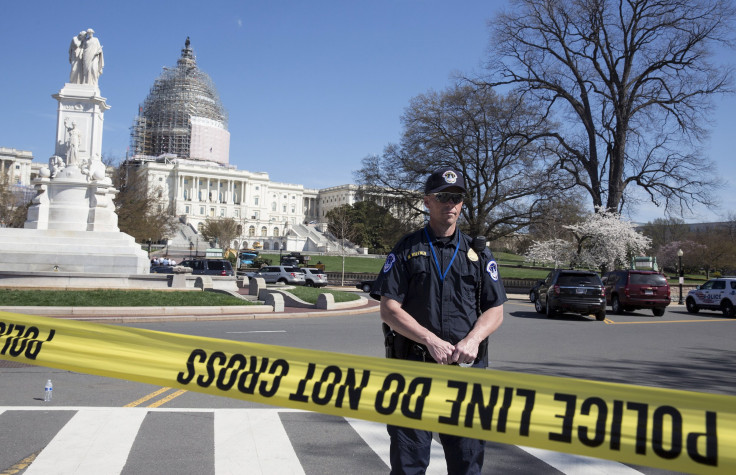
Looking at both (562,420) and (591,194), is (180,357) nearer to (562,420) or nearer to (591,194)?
(562,420)

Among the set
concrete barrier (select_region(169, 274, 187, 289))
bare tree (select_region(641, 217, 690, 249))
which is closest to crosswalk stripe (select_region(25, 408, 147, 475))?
concrete barrier (select_region(169, 274, 187, 289))

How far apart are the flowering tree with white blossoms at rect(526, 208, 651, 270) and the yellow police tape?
37.0m

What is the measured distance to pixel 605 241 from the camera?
39219mm

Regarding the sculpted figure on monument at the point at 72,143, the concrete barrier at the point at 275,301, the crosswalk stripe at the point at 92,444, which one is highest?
the sculpted figure on monument at the point at 72,143

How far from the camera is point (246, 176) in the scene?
147m

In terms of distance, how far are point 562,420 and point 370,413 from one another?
0.96 meters

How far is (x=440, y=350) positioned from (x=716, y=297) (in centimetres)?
2720

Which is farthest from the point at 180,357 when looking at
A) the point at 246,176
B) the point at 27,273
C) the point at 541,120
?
the point at 246,176

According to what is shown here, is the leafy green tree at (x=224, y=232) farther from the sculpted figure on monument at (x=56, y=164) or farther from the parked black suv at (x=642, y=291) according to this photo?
the parked black suv at (x=642, y=291)

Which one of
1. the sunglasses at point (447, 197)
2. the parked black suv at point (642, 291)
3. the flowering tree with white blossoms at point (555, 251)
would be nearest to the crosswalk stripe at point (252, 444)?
the sunglasses at point (447, 197)

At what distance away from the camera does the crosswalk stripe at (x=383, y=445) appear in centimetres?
499

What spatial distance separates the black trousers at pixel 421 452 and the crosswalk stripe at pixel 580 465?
210 cm

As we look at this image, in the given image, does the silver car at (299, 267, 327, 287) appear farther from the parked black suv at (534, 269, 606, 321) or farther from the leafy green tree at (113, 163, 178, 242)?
the parked black suv at (534, 269, 606, 321)

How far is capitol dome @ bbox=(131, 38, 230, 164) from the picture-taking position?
468 ft
